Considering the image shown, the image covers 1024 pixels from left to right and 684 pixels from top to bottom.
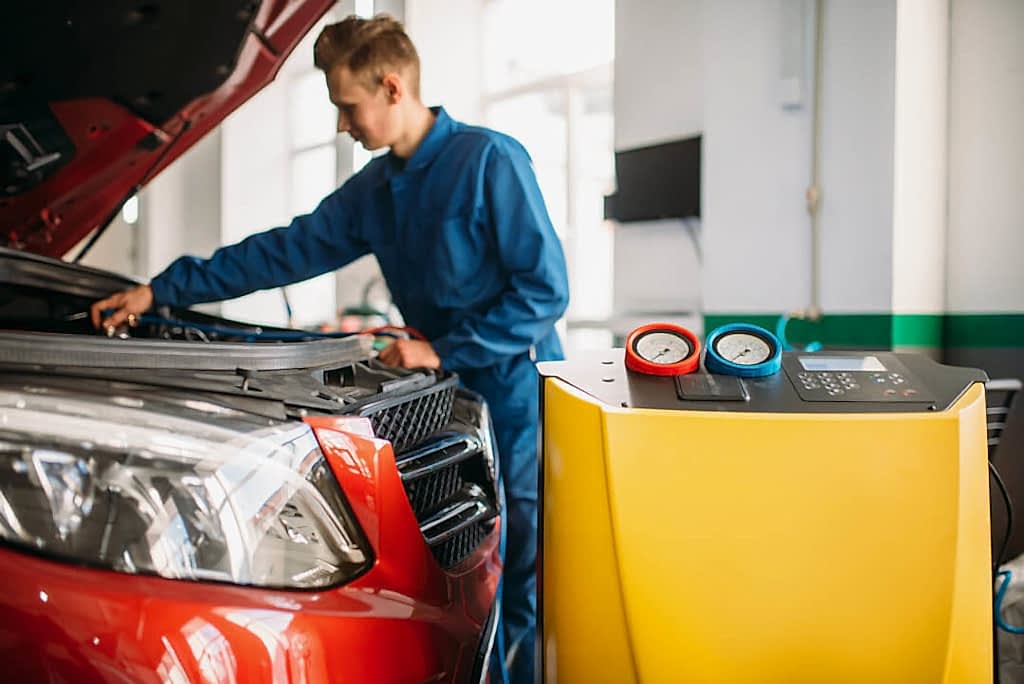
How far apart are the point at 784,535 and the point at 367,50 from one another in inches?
44.0

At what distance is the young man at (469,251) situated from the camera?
1.38 meters

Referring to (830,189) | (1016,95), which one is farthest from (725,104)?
(1016,95)

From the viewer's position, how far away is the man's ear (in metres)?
1.45

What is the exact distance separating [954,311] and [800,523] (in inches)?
71.0

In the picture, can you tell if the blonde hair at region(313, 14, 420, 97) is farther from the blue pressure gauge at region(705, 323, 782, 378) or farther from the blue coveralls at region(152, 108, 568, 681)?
the blue pressure gauge at region(705, 323, 782, 378)

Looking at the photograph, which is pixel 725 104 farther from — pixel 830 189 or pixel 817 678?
pixel 817 678

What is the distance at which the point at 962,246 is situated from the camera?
2240 millimetres

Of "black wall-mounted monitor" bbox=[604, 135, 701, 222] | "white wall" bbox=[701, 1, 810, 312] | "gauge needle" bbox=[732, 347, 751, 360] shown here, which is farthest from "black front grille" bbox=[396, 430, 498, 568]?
"black wall-mounted monitor" bbox=[604, 135, 701, 222]

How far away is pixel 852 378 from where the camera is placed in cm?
87

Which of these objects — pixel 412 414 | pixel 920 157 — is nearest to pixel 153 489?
pixel 412 414

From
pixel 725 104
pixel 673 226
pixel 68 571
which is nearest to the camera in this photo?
pixel 68 571

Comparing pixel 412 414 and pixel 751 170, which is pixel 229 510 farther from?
pixel 751 170

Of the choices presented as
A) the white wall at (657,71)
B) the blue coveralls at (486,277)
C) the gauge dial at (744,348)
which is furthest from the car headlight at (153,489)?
the white wall at (657,71)

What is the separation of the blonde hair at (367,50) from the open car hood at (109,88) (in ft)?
0.23
